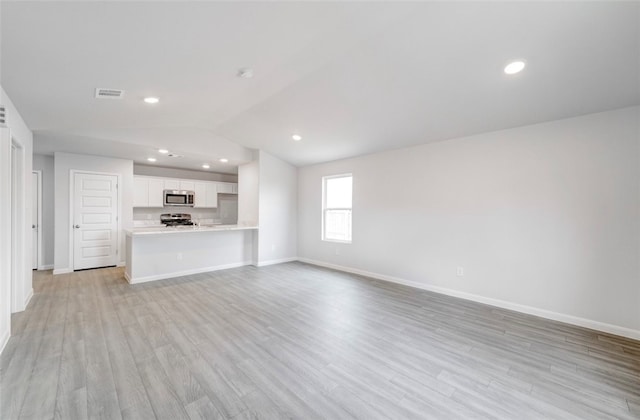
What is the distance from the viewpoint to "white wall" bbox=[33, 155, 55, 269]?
5387 millimetres

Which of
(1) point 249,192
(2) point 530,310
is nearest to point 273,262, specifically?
(1) point 249,192

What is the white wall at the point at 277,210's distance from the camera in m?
5.89

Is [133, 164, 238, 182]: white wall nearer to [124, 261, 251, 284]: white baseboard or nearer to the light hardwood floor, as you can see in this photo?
[124, 261, 251, 284]: white baseboard

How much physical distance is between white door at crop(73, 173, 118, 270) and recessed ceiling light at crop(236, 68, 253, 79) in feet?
15.2

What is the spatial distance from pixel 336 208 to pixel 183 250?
3.18 m

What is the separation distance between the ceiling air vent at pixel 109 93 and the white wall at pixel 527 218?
3.89 meters

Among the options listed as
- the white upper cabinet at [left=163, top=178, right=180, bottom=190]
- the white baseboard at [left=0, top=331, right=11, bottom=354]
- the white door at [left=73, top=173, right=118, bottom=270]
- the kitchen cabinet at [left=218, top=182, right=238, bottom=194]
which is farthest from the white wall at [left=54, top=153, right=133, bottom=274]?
the white baseboard at [left=0, top=331, right=11, bottom=354]

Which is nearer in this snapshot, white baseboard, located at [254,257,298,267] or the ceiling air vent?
the ceiling air vent

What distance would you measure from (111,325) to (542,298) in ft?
16.4

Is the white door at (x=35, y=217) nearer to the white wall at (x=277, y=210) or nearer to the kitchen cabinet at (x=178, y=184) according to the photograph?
the kitchen cabinet at (x=178, y=184)

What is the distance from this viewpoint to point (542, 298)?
127 inches

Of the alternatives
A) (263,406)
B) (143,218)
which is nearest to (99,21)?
(263,406)

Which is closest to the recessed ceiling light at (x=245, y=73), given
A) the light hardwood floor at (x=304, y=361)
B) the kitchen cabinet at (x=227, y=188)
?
the light hardwood floor at (x=304, y=361)

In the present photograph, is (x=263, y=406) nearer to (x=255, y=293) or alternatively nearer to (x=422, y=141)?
(x=255, y=293)
